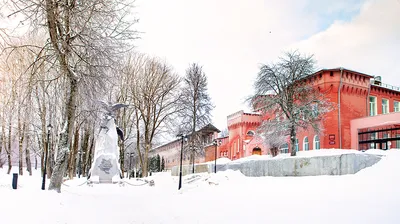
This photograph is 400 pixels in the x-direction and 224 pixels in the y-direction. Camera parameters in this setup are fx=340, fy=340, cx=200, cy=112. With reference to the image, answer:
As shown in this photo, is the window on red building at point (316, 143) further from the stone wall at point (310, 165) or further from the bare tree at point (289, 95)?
the stone wall at point (310, 165)

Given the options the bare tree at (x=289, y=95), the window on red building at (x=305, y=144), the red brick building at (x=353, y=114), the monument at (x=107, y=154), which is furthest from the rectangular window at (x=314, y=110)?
the monument at (x=107, y=154)

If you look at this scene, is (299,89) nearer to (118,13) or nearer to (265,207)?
(265,207)

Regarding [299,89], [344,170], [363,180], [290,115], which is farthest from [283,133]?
[363,180]

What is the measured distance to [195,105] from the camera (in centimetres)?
3256

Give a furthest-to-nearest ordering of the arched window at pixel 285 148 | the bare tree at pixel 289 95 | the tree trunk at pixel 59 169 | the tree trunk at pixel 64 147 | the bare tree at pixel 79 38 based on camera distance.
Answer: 1. the arched window at pixel 285 148
2. the bare tree at pixel 289 95
3. the tree trunk at pixel 59 169
4. the tree trunk at pixel 64 147
5. the bare tree at pixel 79 38

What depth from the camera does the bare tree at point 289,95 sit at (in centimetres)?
2612

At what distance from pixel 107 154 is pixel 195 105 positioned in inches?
436

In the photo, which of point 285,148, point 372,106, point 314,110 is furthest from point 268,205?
point 372,106

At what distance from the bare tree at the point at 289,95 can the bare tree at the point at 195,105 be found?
22.3 ft

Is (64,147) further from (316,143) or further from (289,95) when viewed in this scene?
(316,143)

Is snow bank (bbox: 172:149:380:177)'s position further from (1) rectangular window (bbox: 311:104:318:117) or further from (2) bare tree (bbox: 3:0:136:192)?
(2) bare tree (bbox: 3:0:136:192)

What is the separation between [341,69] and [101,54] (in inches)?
943

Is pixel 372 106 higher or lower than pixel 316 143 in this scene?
higher

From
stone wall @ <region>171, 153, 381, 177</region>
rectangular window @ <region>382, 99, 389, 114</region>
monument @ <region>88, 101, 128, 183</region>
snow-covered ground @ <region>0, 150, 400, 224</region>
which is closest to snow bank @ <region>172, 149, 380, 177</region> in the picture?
stone wall @ <region>171, 153, 381, 177</region>
